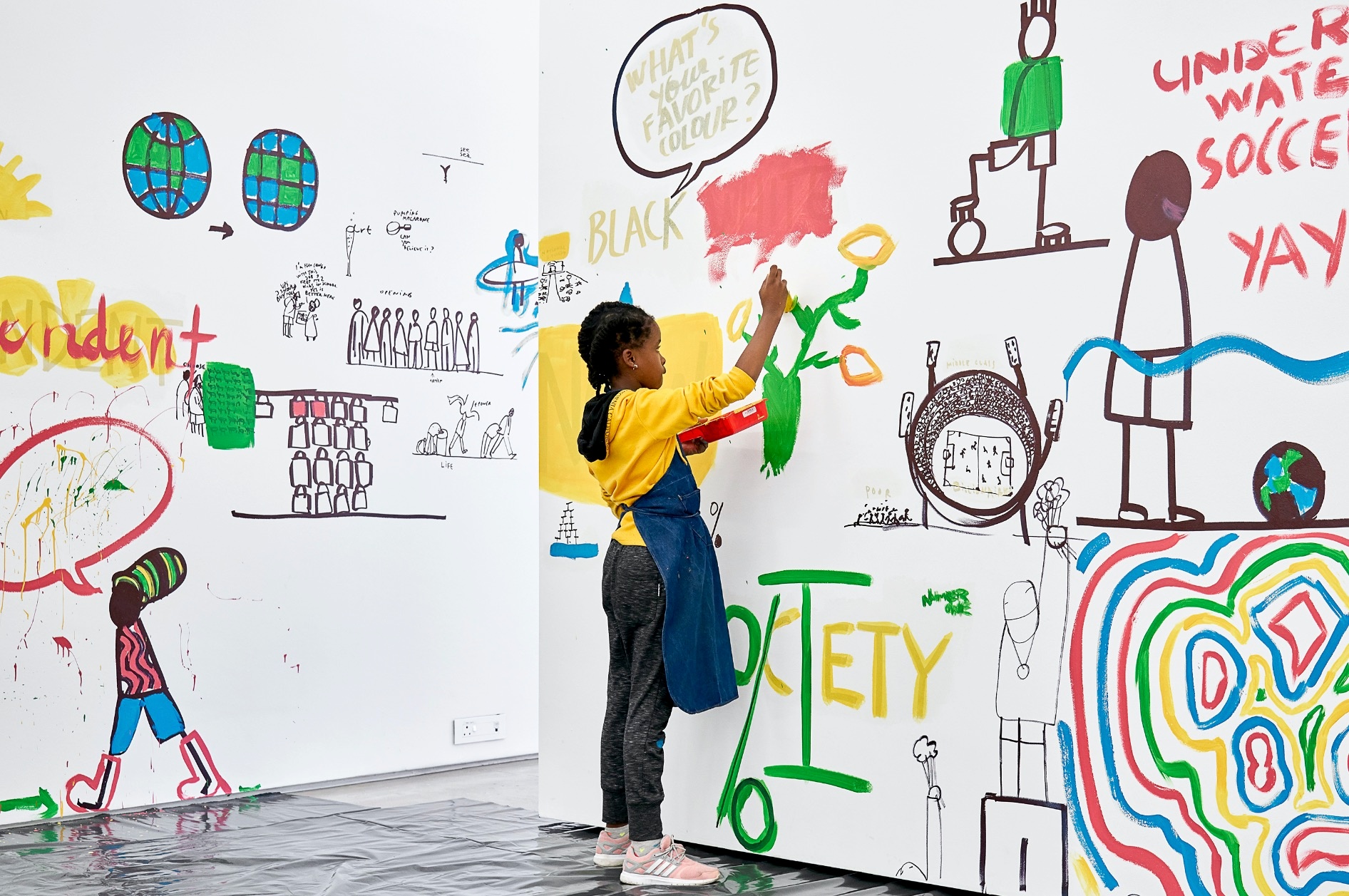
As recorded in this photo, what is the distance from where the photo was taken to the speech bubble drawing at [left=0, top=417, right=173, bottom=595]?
11.6 feet

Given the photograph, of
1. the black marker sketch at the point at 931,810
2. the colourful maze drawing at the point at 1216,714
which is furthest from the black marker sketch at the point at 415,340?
the colourful maze drawing at the point at 1216,714

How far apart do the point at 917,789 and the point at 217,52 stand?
308 cm

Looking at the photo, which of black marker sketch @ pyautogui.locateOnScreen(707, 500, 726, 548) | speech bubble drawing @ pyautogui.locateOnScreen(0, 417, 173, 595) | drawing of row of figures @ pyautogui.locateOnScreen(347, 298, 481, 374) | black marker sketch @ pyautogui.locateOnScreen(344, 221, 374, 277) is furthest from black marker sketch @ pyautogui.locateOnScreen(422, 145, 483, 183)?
black marker sketch @ pyautogui.locateOnScreen(707, 500, 726, 548)

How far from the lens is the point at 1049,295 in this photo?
8.23 ft

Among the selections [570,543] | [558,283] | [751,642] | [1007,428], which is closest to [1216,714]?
[1007,428]

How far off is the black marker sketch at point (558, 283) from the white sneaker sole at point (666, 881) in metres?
1.56

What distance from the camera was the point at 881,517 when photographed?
9.09 feet

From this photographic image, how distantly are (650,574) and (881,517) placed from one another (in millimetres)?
542

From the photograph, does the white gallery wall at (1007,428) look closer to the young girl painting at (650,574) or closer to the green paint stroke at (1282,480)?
the green paint stroke at (1282,480)

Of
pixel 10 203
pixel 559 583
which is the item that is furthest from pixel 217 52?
pixel 559 583

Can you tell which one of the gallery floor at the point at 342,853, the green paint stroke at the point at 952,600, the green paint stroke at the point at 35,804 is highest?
the green paint stroke at the point at 952,600

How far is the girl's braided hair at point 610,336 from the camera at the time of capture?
2.94 m

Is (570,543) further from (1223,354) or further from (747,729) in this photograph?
(1223,354)

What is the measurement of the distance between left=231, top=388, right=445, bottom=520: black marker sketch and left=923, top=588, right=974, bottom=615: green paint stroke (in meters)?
2.26
